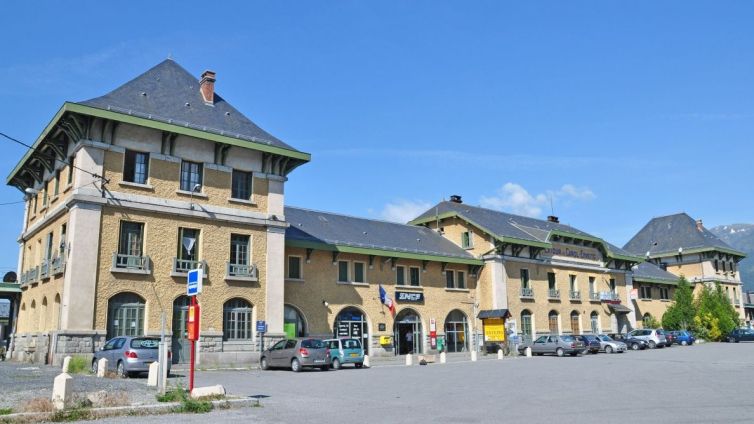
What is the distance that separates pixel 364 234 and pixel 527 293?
13283 millimetres

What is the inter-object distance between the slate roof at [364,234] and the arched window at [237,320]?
5174 millimetres

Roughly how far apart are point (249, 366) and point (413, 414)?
57.8 ft

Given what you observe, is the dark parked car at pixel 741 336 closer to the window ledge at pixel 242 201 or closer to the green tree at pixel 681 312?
the green tree at pixel 681 312

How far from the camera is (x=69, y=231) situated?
81.9 feet

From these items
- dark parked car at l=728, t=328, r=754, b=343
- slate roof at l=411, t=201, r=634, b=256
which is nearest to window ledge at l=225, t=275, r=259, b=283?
slate roof at l=411, t=201, r=634, b=256

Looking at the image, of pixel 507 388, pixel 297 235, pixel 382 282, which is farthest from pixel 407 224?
pixel 507 388

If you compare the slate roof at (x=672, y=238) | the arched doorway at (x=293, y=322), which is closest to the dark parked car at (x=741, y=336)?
the slate roof at (x=672, y=238)

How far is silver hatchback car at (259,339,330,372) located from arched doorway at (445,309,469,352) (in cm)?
1562

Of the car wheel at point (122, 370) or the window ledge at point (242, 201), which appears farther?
the window ledge at point (242, 201)

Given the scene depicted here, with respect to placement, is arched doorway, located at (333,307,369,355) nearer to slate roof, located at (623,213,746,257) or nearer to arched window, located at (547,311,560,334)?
arched window, located at (547,311,560,334)

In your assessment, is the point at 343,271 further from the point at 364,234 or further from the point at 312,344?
the point at 312,344

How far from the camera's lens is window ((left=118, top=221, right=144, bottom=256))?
2583 centimetres

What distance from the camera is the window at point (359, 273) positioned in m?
36.5

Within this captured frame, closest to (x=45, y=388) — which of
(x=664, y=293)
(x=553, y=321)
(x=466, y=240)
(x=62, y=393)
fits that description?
(x=62, y=393)
